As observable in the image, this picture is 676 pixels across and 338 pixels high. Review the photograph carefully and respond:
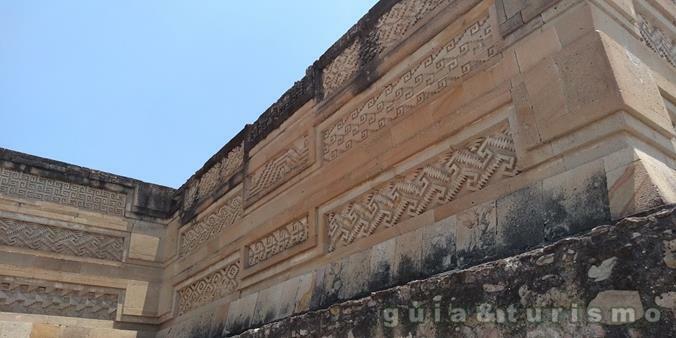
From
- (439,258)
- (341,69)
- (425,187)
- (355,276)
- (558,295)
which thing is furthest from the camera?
(341,69)

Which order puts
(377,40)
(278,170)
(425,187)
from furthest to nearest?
(278,170) < (377,40) < (425,187)

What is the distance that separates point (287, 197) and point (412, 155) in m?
1.52

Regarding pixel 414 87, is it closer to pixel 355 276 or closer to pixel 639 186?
pixel 355 276

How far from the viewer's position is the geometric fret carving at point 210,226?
547cm

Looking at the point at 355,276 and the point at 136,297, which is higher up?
the point at 136,297

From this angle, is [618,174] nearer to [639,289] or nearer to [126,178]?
[639,289]

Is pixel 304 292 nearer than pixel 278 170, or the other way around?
pixel 304 292

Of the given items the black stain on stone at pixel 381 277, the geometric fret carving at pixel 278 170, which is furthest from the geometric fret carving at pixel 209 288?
the black stain on stone at pixel 381 277

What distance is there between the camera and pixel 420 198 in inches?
129

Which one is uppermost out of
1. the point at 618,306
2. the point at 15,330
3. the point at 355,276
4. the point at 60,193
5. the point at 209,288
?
the point at 60,193

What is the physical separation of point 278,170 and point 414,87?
174 cm

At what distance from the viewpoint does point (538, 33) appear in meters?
2.84

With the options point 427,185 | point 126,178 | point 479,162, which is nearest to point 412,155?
point 427,185

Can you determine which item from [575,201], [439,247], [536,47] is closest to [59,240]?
[439,247]
